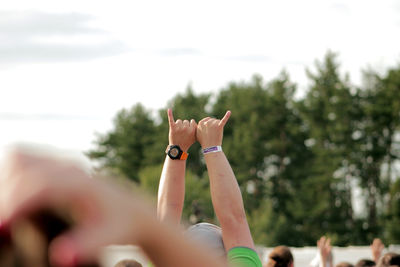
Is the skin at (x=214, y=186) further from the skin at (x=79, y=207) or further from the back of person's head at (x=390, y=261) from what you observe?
the back of person's head at (x=390, y=261)

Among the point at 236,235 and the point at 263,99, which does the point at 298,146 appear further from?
the point at 236,235

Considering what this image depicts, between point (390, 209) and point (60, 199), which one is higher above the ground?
point (60, 199)

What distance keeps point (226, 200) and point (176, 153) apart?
485mm

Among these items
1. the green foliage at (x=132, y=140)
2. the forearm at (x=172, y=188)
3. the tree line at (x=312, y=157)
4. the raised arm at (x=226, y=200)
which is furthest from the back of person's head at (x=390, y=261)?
the green foliage at (x=132, y=140)

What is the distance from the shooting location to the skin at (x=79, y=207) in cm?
82

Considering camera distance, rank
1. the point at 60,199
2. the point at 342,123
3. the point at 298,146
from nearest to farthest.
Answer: the point at 60,199, the point at 342,123, the point at 298,146

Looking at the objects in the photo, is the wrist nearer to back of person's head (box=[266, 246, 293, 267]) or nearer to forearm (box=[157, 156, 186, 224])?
forearm (box=[157, 156, 186, 224])

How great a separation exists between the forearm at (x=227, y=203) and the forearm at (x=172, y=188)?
0.33 meters

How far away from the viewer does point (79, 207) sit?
83cm

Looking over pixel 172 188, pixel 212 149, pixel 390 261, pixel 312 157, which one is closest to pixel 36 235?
pixel 212 149

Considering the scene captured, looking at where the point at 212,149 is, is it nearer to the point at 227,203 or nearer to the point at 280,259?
the point at 227,203

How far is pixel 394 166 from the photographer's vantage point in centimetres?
5188

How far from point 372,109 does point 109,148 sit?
25.6m

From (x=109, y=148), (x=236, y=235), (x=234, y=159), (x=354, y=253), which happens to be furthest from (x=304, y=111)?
(x=236, y=235)
